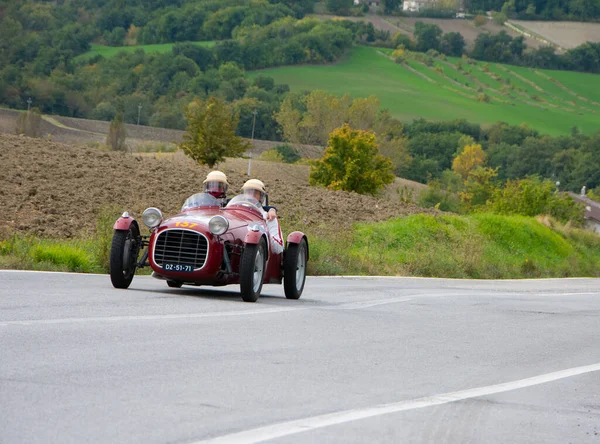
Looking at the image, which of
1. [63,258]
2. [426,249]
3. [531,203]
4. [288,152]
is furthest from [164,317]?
[288,152]

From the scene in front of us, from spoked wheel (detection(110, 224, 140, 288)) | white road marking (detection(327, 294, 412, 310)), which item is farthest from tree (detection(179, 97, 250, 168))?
spoked wheel (detection(110, 224, 140, 288))

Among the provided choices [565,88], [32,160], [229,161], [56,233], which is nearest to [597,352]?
[56,233]

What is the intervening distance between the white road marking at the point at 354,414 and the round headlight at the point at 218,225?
16.7 feet

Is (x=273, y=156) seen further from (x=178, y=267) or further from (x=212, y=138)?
(x=178, y=267)

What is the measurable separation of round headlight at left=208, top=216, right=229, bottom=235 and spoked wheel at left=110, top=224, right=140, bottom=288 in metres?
1.03

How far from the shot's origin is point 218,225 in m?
13.6

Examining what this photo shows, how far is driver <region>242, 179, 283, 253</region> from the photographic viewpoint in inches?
591

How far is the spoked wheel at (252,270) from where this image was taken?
13461 millimetres

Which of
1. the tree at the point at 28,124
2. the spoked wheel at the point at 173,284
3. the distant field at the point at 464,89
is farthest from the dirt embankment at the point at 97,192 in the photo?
the distant field at the point at 464,89

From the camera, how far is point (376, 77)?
16888 centimetres

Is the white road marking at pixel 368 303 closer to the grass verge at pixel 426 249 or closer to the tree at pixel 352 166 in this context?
the grass verge at pixel 426 249

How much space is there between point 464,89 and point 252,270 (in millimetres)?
158404

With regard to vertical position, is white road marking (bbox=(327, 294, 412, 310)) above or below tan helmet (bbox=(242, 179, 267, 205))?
below

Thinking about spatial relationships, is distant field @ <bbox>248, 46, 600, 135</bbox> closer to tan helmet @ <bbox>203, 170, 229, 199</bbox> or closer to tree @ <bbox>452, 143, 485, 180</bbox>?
tree @ <bbox>452, 143, 485, 180</bbox>
